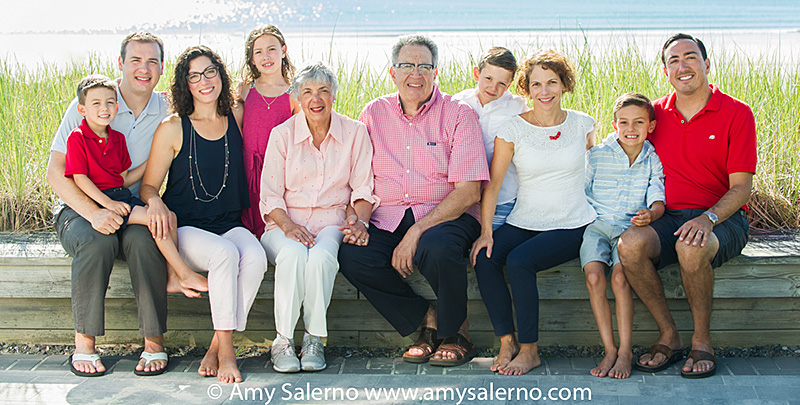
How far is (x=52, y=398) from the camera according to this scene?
281 cm

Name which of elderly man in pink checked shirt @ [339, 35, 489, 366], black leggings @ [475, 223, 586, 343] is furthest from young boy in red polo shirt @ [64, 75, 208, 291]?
black leggings @ [475, 223, 586, 343]

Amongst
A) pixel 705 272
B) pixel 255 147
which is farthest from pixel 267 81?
pixel 705 272

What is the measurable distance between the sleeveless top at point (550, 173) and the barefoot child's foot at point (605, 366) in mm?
569

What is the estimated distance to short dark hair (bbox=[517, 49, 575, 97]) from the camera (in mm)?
3230

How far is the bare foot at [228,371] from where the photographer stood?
116 inches

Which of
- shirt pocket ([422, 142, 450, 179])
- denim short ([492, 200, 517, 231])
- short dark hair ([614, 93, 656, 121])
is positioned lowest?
denim short ([492, 200, 517, 231])

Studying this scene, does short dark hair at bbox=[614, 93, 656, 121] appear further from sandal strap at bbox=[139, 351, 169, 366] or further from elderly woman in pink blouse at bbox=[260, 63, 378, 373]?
sandal strap at bbox=[139, 351, 169, 366]

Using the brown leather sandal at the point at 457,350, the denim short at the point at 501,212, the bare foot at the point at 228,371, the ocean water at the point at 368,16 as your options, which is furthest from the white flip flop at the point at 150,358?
the ocean water at the point at 368,16

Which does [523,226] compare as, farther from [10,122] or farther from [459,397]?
[10,122]

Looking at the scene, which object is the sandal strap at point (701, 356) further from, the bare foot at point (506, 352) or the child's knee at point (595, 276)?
the bare foot at point (506, 352)

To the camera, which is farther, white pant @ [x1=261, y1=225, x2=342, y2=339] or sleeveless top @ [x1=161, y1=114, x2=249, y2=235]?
sleeveless top @ [x1=161, y1=114, x2=249, y2=235]

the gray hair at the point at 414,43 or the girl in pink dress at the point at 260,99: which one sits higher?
the gray hair at the point at 414,43

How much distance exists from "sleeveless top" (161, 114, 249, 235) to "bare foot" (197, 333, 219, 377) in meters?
0.50

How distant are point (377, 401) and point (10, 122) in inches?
120
